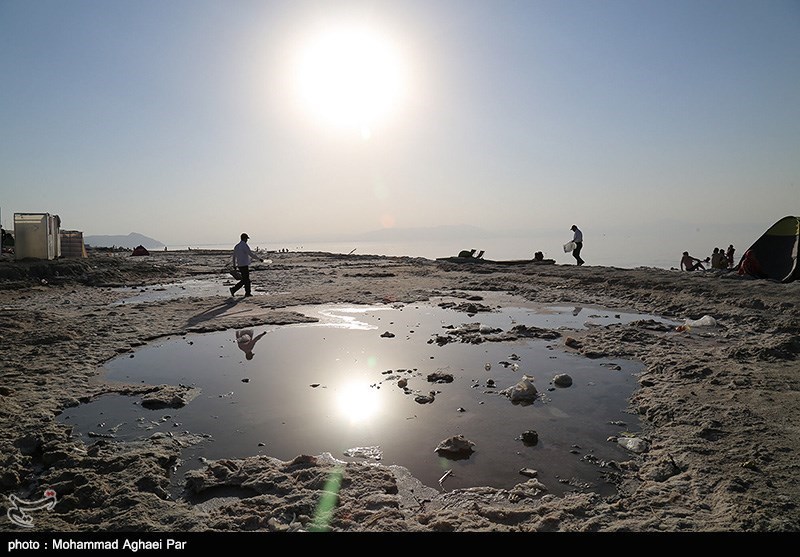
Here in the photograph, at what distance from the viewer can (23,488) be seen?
355 centimetres

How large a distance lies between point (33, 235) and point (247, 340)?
17873 millimetres

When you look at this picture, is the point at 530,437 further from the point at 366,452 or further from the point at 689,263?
the point at 689,263

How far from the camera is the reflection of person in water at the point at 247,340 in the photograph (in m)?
8.07

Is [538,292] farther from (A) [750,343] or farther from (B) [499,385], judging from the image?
(B) [499,385]

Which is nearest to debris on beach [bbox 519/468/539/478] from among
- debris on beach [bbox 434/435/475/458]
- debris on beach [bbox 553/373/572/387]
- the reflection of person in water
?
debris on beach [bbox 434/435/475/458]

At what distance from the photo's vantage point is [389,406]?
545cm

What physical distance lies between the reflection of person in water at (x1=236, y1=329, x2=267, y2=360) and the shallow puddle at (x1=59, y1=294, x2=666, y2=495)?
16 cm

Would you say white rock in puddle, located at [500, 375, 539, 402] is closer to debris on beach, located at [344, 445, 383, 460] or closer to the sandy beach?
the sandy beach

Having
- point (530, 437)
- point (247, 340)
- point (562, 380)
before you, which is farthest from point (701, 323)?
point (247, 340)

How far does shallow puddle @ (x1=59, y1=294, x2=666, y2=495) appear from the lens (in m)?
4.12

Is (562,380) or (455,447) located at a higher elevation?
(562,380)

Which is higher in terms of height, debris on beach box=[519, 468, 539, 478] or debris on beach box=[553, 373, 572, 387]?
debris on beach box=[553, 373, 572, 387]
